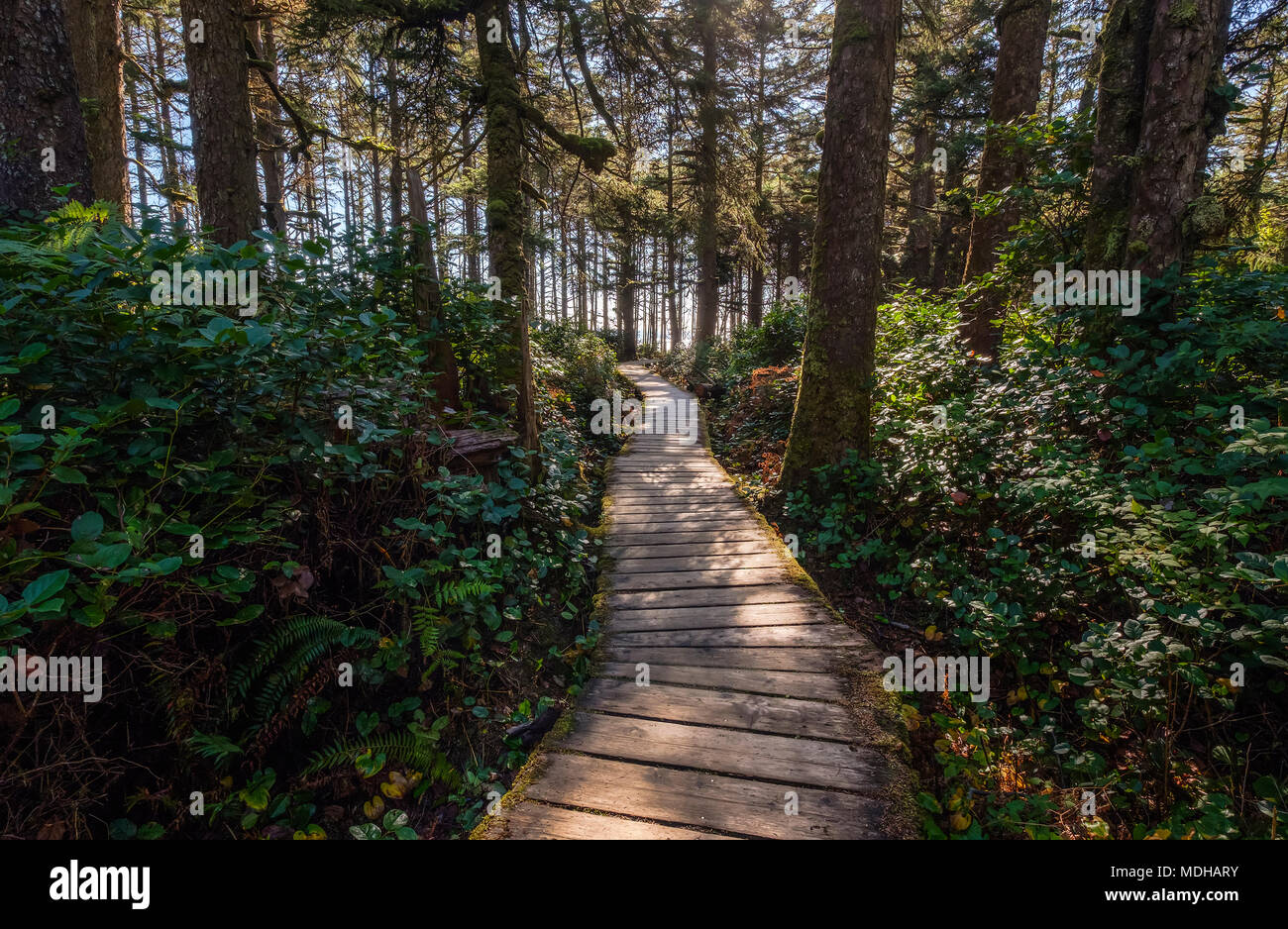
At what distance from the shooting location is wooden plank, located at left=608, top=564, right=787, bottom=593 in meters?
4.59

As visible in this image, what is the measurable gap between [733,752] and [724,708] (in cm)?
38

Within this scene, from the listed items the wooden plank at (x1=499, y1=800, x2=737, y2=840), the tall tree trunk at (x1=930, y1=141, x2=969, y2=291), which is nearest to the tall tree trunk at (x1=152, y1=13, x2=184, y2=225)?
the wooden plank at (x1=499, y1=800, x2=737, y2=840)

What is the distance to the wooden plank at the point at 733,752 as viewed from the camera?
2.45 meters

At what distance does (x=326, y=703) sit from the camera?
2793mm

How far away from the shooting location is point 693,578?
474 cm

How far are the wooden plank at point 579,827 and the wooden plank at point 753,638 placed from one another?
4.96ft

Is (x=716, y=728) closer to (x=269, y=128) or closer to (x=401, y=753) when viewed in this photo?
(x=401, y=753)

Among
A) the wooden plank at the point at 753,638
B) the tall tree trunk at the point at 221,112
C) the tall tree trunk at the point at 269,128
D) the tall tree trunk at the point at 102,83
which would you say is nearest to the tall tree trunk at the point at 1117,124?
the wooden plank at the point at 753,638

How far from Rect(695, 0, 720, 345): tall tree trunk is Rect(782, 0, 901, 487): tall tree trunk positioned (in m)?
2.90

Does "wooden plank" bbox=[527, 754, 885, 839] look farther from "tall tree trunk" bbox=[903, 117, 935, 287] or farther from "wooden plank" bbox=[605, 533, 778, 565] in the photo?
"tall tree trunk" bbox=[903, 117, 935, 287]

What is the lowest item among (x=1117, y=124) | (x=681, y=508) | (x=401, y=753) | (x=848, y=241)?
(x=401, y=753)

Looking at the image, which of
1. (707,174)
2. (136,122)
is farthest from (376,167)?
(707,174)
